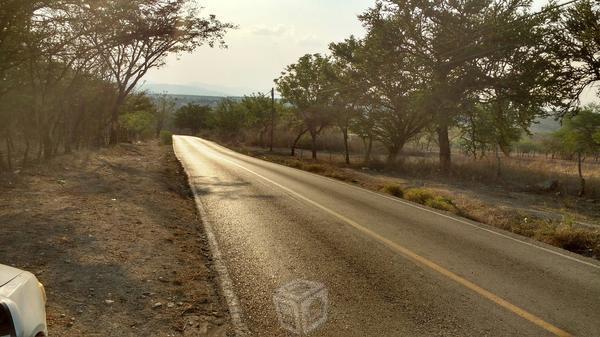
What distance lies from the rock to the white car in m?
28.3

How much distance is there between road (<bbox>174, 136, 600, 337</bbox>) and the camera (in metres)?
5.02

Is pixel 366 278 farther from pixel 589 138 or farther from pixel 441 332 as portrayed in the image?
pixel 589 138

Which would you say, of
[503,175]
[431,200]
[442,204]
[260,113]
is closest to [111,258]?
[442,204]

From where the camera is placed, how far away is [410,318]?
509cm

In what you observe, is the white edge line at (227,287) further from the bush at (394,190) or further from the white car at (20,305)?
the bush at (394,190)

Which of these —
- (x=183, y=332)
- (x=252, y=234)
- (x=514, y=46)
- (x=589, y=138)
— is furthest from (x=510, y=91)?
(x=183, y=332)

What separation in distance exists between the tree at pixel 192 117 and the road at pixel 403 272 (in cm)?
11522

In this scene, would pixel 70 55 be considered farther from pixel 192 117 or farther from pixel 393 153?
pixel 192 117

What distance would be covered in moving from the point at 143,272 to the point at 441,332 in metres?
4.02

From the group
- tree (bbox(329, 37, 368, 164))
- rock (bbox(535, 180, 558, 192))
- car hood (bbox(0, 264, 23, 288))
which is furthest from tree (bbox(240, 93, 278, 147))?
car hood (bbox(0, 264, 23, 288))

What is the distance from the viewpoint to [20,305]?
95.5 inches

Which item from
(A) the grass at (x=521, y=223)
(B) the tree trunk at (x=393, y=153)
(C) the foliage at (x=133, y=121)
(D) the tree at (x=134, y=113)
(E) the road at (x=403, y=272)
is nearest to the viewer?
(E) the road at (x=403, y=272)

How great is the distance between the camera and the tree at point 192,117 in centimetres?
12438

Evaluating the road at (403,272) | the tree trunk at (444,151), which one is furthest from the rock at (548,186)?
the road at (403,272)
